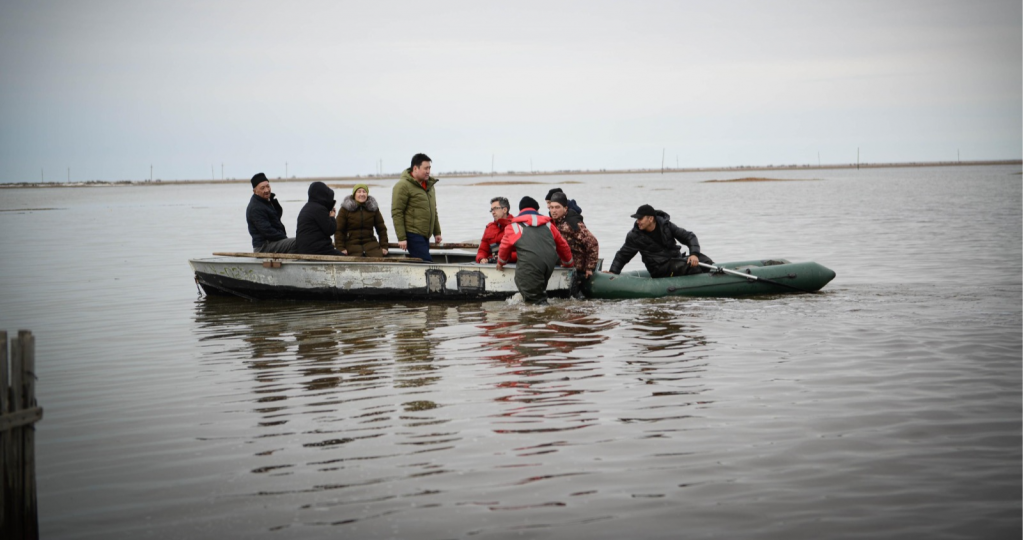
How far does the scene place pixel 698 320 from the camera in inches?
380

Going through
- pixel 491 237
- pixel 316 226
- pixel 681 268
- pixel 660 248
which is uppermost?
pixel 316 226

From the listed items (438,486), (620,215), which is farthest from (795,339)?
(620,215)

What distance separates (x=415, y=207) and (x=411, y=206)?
0.19ft

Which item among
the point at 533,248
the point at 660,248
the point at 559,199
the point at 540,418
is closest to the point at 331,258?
the point at 533,248

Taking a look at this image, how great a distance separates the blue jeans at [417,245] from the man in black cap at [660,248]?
2632 mm

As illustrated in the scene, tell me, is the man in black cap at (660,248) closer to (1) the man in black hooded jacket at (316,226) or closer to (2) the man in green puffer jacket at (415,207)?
(2) the man in green puffer jacket at (415,207)

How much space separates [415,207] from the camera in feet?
38.0

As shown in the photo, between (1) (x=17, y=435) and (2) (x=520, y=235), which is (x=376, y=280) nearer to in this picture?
(2) (x=520, y=235)

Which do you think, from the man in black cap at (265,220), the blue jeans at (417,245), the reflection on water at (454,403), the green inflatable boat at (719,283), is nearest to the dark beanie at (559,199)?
the green inflatable boat at (719,283)

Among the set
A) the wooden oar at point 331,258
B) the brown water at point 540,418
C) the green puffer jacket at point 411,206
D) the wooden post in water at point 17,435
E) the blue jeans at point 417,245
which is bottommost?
the brown water at point 540,418

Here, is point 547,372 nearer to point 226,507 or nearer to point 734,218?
point 226,507

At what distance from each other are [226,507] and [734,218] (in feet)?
90.9

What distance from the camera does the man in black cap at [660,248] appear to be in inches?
438

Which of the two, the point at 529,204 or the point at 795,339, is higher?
the point at 529,204
